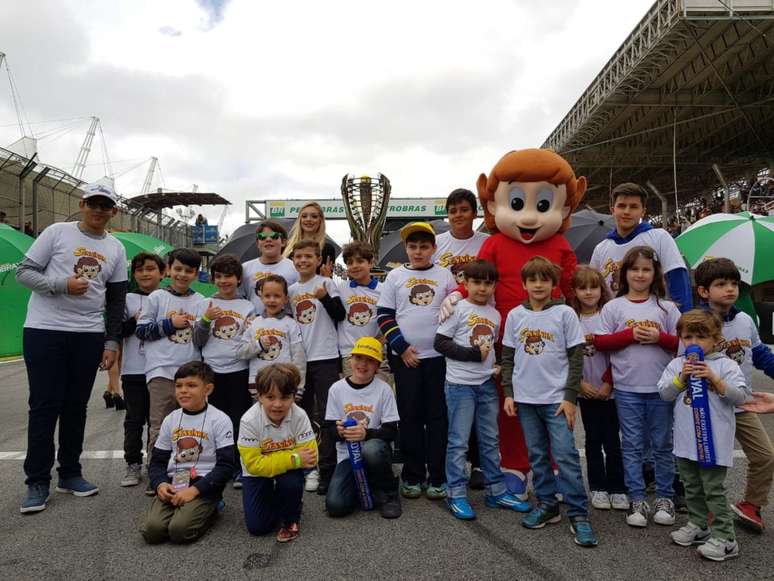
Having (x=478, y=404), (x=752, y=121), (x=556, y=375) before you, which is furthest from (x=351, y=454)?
(x=752, y=121)

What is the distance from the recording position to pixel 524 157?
141 inches

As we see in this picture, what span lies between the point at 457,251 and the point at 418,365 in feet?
3.05

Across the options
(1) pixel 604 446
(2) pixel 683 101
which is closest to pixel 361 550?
(1) pixel 604 446

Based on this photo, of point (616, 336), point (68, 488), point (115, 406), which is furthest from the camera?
point (115, 406)

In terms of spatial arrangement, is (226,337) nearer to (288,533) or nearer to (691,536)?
(288,533)

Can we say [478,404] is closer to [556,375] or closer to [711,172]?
[556,375]

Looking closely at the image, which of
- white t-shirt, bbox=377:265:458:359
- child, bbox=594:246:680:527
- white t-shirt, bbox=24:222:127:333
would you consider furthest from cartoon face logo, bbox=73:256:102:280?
child, bbox=594:246:680:527

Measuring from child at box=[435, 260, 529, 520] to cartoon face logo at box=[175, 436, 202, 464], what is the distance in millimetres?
1413

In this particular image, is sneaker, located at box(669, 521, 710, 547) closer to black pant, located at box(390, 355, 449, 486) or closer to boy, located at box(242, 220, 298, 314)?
black pant, located at box(390, 355, 449, 486)

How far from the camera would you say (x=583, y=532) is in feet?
8.55

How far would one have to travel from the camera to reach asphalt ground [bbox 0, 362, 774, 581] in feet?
7.78

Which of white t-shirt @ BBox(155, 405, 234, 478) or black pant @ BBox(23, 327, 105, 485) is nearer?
white t-shirt @ BBox(155, 405, 234, 478)

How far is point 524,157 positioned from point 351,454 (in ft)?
7.28

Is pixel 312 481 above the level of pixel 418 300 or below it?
below
